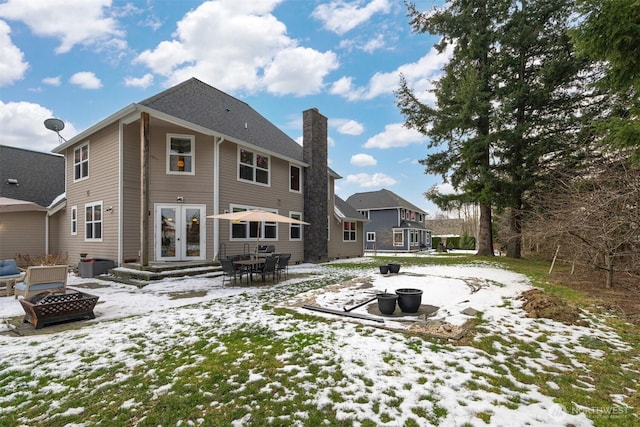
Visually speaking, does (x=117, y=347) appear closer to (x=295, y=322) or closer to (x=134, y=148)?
(x=295, y=322)

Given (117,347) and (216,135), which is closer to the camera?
(117,347)

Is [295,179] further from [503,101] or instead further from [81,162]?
[503,101]

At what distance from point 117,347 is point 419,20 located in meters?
23.7

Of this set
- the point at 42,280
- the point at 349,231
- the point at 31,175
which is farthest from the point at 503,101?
the point at 31,175

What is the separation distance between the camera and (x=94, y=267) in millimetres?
10625

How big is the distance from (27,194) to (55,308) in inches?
534

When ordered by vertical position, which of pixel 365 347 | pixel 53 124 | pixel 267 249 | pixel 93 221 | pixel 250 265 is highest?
pixel 53 124

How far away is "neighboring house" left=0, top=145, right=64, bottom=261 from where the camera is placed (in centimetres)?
1294

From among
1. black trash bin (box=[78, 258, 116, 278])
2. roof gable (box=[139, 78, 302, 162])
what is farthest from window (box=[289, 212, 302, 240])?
black trash bin (box=[78, 258, 116, 278])

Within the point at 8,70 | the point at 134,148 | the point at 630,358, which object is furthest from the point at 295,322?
the point at 8,70

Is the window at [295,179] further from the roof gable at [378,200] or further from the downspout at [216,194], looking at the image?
the roof gable at [378,200]

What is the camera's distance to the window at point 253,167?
12945 millimetres

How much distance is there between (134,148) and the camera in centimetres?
1122

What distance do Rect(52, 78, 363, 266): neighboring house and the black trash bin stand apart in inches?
11.5
